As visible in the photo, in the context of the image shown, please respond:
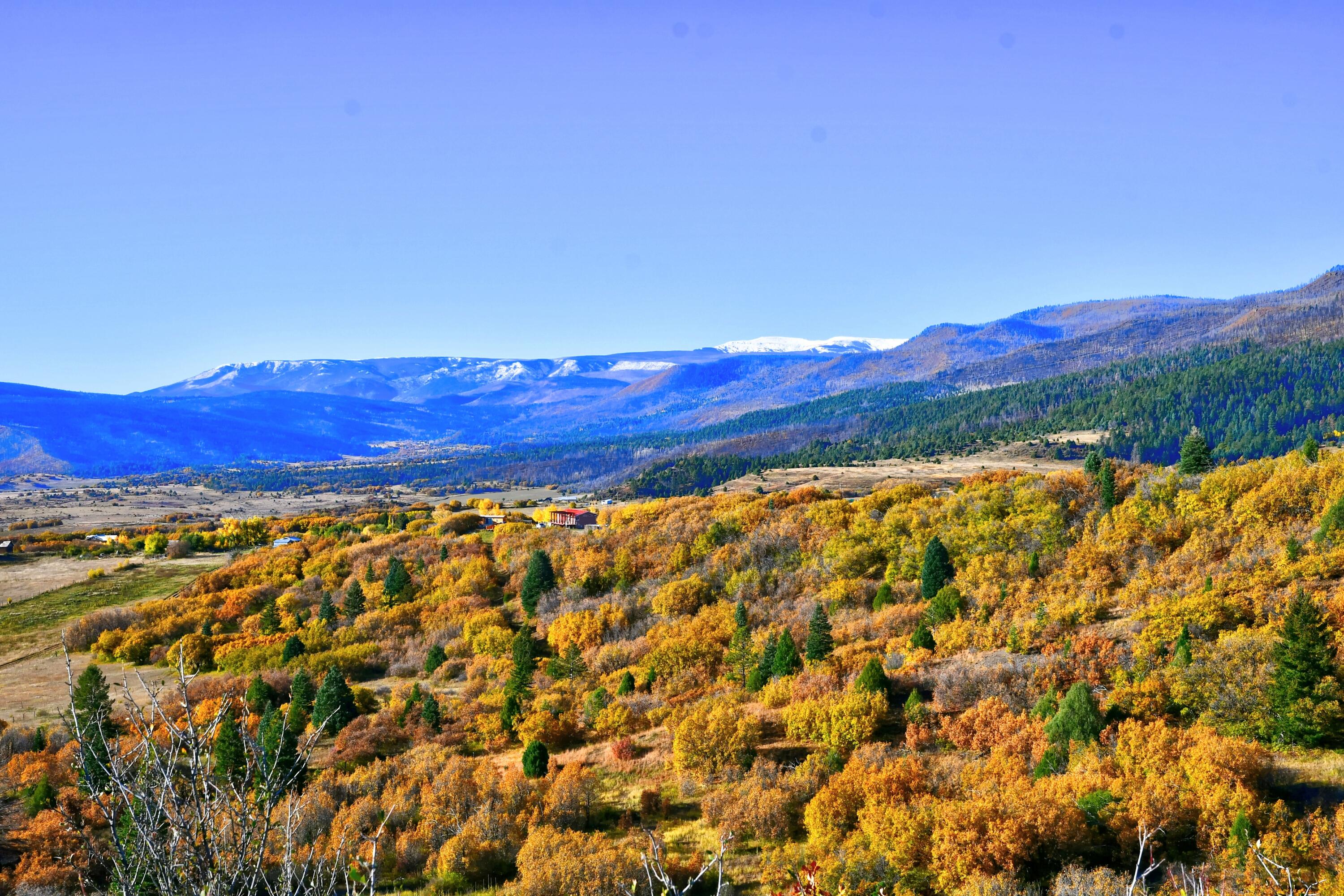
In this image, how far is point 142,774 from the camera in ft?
29.2

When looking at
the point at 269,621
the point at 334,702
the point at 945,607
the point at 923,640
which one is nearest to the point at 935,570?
the point at 945,607

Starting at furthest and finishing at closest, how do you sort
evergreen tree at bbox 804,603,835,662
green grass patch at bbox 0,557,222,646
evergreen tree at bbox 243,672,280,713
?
1. green grass patch at bbox 0,557,222,646
2. evergreen tree at bbox 243,672,280,713
3. evergreen tree at bbox 804,603,835,662

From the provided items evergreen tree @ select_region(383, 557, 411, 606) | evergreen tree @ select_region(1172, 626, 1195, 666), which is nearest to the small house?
evergreen tree @ select_region(383, 557, 411, 606)

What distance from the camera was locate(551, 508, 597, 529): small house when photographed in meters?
102

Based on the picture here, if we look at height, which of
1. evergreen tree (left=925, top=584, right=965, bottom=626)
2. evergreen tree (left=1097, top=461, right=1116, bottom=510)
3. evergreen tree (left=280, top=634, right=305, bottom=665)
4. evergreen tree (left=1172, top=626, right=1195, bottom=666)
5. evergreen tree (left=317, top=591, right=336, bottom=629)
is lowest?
evergreen tree (left=280, top=634, right=305, bottom=665)

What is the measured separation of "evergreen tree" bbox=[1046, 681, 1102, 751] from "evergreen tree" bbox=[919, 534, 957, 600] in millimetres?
16459

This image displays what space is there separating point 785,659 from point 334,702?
960 inches

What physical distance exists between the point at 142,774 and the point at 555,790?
22.3 m

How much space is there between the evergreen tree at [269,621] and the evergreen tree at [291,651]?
639 cm

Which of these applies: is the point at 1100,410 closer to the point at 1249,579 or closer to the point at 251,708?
the point at 1249,579

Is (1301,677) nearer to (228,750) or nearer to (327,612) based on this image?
(228,750)

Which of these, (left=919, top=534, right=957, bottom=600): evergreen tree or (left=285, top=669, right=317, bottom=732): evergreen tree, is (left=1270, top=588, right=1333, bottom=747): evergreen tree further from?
(left=285, top=669, right=317, bottom=732): evergreen tree

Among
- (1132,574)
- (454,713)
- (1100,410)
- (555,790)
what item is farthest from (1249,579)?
(1100,410)

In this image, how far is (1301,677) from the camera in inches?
976
